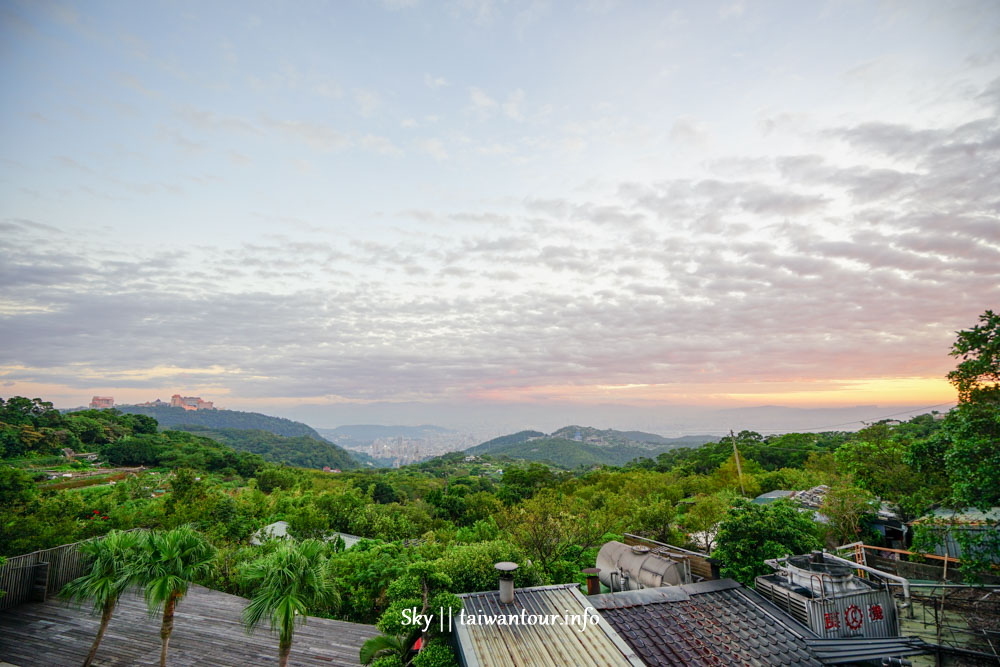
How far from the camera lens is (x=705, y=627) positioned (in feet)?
33.4

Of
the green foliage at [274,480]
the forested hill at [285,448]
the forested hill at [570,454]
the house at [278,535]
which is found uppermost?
the house at [278,535]

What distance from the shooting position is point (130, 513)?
72.6ft

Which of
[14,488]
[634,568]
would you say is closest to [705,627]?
[634,568]

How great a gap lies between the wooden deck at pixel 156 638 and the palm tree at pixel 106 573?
1.20 m

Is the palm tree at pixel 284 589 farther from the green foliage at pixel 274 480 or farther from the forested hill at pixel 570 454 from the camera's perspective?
the forested hill at pixel 570 454

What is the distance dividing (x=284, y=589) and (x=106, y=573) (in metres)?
5.21

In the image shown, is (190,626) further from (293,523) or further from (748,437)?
(748,437)

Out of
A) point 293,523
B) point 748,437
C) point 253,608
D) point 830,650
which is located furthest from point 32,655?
point 748,437

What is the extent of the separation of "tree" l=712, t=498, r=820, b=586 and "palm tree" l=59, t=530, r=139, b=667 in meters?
15.7

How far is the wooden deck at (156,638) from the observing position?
1102 centimetres

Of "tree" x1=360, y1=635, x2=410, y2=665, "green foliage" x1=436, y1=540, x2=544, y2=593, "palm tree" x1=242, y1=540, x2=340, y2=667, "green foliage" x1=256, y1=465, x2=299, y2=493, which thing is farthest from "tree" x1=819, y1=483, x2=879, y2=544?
"green foliage" x1=256, y1=465, x2=299, y2=493

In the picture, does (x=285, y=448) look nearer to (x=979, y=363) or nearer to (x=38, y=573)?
(x=38, y=573)

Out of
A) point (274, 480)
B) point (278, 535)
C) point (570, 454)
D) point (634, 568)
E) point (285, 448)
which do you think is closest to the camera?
point (634, 568)

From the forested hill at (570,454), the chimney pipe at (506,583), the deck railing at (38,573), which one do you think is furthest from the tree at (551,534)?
the forested hill at (570,454)
